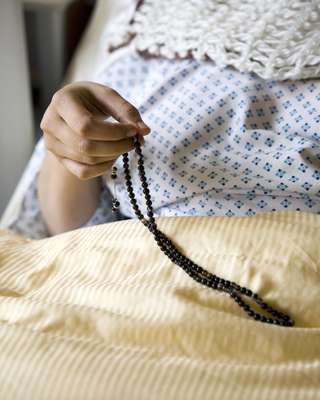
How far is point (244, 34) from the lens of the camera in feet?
2.28

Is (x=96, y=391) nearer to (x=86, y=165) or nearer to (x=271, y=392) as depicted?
(x=271, y=392)

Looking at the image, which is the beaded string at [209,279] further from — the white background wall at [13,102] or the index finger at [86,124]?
the white background wall at [13,102]

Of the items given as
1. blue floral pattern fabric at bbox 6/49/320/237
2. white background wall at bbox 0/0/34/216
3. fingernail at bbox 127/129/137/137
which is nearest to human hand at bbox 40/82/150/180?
fingernail at bbox 127/129/137/137

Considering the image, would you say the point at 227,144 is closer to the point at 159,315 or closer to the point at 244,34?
the point at 244,34

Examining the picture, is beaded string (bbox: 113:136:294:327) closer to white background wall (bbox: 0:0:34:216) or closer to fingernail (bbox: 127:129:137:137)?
fingernail (bbox: 127:129:137:137)

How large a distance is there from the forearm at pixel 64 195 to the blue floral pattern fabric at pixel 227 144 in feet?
0.20

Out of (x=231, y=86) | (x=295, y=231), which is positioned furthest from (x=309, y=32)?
(x=295, y=231)

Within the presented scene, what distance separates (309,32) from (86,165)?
0.32m

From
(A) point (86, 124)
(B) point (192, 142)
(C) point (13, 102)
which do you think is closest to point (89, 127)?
(A) point (86, 124)

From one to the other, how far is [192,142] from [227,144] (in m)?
0.04

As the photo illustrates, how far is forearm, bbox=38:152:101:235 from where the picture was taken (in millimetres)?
758

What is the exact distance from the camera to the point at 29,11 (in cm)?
111

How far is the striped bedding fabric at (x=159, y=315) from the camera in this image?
1.37 feet

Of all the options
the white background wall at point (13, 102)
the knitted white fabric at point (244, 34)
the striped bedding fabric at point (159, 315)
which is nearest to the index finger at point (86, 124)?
the striped bedding fabric at point (159, 315)
